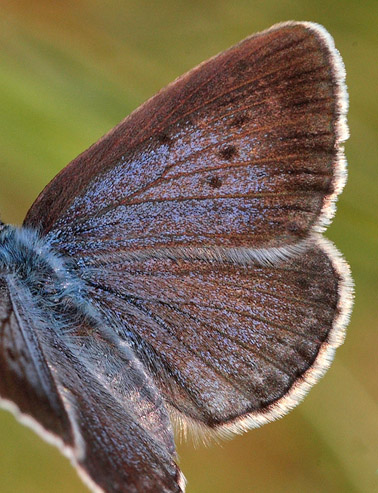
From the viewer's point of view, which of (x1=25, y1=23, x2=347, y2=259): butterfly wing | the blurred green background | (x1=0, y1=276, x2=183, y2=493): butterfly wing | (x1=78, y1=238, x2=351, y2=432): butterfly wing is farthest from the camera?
A: the blurred green background

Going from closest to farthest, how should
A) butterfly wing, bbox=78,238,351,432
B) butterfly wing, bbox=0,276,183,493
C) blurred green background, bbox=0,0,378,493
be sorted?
butterfly wing, bbox=0,276,183,493 < butterfly wing, bbox=78,238,351,432 < blurred green background, bbox=0,0,378,493

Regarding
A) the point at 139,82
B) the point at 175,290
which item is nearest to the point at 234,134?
the point at 175,290

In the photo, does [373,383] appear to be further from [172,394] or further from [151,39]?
[151,39]

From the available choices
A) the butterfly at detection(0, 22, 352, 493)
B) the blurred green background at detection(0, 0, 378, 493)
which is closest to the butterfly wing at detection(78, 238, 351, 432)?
the butterfly at detection(0, 22, 352, 493)

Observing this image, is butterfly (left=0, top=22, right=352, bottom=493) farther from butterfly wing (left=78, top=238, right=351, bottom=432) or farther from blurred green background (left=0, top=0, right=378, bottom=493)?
blurred green background (left=0, top=0, right=378, bottom=493)

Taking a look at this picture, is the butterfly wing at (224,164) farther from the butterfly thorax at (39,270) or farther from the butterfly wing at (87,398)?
the butterfly wing at (87,398)

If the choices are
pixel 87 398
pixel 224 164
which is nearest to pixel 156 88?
pixel 224 164

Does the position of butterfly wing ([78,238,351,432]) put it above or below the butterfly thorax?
below

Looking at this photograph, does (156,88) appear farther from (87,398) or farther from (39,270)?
A: (87,398)
